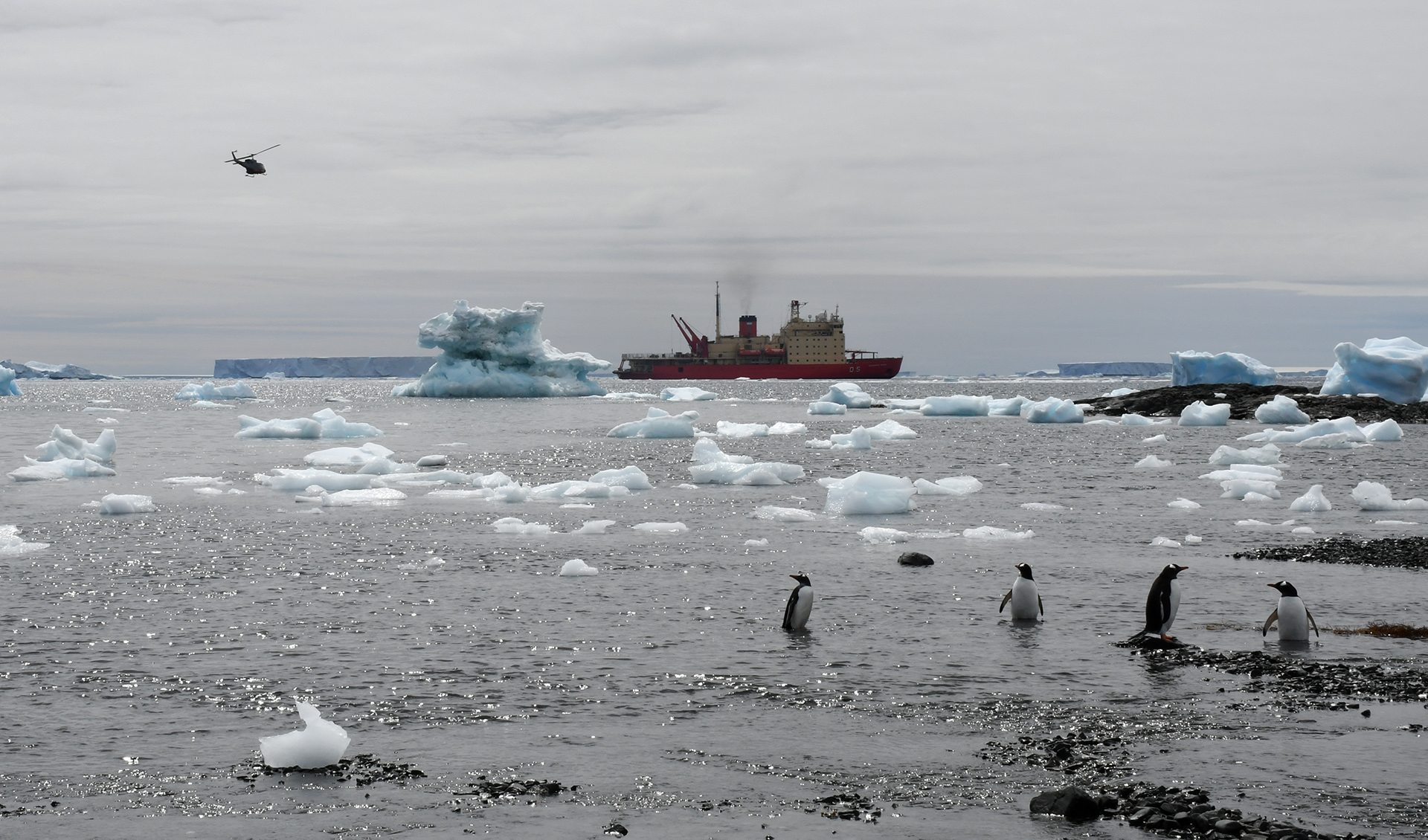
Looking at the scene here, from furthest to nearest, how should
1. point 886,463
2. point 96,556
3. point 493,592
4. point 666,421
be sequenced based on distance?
point 666,421 → point 886,463 → point 96,556 → point 493,592

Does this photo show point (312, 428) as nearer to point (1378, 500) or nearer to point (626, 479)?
point (626, 479)

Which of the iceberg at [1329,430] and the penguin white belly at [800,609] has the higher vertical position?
the iceberg at [1329,430]

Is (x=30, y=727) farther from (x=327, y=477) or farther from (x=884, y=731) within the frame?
(x=327, y=477)

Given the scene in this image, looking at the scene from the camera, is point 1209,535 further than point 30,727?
Yes

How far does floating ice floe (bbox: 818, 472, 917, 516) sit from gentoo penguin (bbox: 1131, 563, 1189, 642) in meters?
9.30

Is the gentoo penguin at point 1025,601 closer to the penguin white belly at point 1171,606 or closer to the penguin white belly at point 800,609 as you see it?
the penguin white belly at point 1171,606

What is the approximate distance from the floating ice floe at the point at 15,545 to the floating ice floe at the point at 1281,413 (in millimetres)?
42606

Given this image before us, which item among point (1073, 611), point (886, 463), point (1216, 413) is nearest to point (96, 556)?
point (1073, 611)

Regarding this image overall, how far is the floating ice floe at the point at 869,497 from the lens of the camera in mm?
19938

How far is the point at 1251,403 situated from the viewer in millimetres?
54219

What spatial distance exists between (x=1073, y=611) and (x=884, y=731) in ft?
15.7

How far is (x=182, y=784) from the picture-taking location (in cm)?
681

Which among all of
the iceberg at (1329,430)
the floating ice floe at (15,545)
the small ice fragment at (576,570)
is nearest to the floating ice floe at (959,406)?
the iceberg at (1329,430)

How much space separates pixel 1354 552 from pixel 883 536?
6.27 meters
